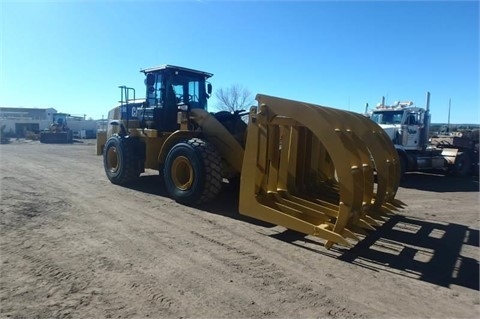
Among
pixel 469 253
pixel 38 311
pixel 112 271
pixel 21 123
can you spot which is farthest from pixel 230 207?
pixel 21 123

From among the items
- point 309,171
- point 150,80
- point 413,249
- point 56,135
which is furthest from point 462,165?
point 56,135

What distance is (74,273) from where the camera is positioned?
4312 mm

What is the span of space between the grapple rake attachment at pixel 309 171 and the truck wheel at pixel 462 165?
393 inches

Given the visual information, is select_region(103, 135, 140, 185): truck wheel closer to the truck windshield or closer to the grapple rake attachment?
the grapple rake attachment

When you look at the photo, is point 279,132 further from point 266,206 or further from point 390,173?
point 390,173

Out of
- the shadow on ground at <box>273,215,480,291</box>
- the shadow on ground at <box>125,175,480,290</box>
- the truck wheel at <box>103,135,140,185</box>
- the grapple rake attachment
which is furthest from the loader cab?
the shadow on ground at <box>273,215,480,291</box>

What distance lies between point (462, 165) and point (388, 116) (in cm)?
401

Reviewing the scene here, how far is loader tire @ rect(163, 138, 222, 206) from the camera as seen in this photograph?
7.39m

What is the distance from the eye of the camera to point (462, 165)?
15.9m

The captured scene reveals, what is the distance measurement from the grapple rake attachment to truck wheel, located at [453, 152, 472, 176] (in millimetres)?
9972

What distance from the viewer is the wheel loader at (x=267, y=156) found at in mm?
5328

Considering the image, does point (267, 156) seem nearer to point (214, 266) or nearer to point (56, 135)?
point (214, 266)

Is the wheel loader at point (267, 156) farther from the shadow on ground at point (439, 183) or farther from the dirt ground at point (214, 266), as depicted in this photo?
the shadow on ground at point (439, 183)

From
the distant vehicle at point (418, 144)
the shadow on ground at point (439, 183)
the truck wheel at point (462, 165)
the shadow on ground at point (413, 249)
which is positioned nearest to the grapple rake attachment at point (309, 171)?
the shadow on ground at point (413, 249)
